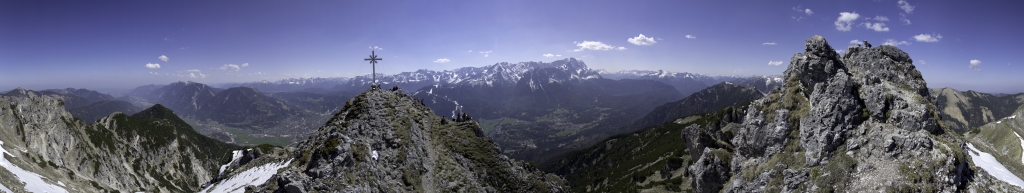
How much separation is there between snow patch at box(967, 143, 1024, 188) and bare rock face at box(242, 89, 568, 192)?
2536 cm

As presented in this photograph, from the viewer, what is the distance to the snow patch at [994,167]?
19391 millimetres

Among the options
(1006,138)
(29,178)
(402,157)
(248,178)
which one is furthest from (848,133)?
(1006,138)

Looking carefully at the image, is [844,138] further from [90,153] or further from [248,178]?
[90,153]

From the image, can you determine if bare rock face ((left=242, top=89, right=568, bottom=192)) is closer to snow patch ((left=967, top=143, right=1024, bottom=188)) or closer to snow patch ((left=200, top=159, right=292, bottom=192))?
snow patch ((left=200, top=159, right=292, bottom=192))

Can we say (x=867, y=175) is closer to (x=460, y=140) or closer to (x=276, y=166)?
(x=460, y=140)

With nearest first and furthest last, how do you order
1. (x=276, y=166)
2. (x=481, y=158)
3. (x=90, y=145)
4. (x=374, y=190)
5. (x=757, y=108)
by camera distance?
(x=374, y=190), (x=757, y=108), (x=481, y=158), (x=276, y=166), (x=90, y=145)

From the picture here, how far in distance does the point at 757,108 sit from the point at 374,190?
28.3 m

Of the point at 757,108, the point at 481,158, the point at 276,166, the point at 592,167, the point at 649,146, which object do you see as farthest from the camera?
the point at 592,167

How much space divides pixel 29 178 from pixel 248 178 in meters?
29.6

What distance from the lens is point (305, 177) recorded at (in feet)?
63.7

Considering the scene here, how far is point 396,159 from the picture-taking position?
28141 mm

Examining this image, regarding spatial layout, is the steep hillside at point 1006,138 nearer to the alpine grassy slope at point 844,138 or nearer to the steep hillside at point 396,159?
the alpine grassy slope at point 844,138

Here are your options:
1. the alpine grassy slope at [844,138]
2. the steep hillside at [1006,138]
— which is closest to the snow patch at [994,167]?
the steep hillside at [1006,138]

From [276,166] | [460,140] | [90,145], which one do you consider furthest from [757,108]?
[90,145]
